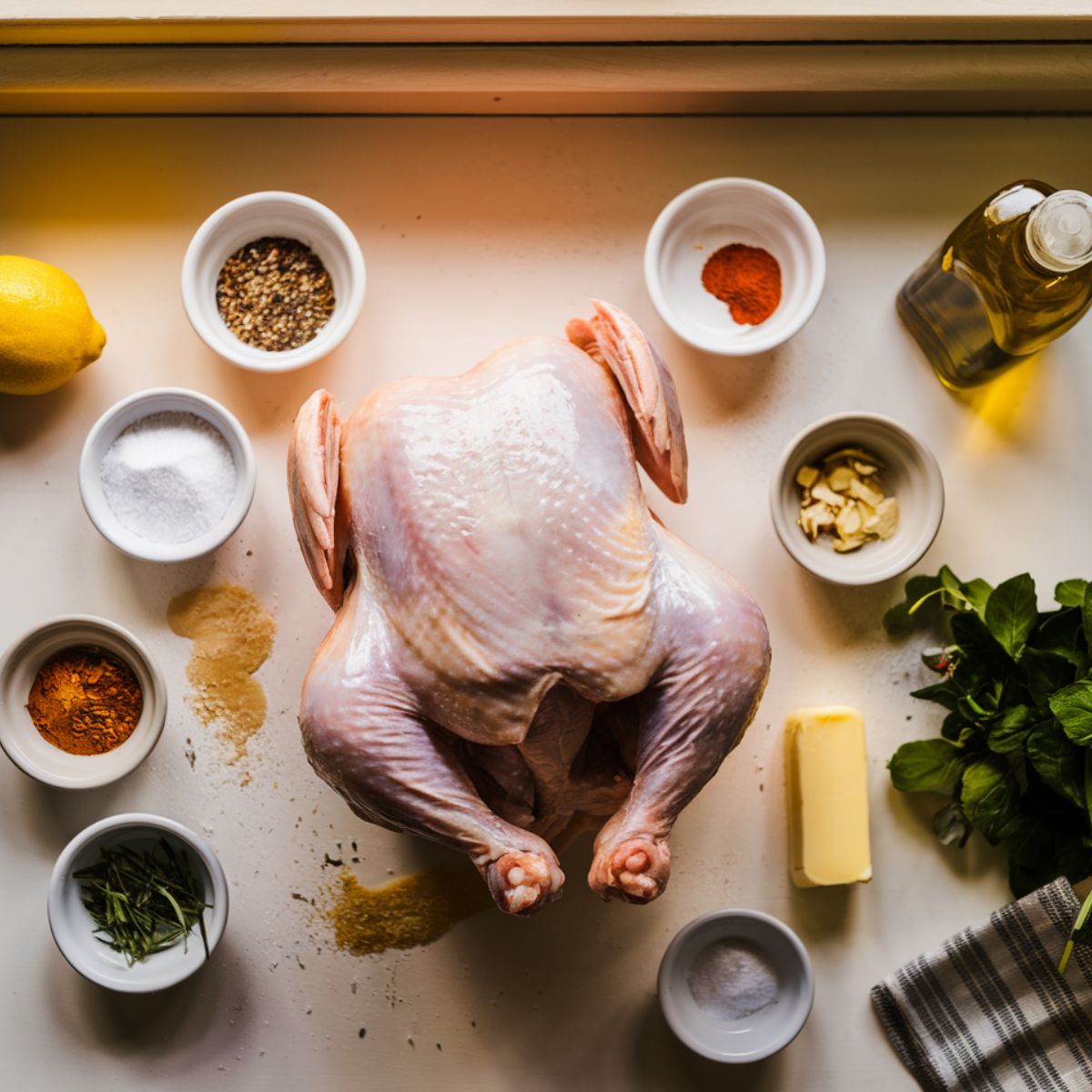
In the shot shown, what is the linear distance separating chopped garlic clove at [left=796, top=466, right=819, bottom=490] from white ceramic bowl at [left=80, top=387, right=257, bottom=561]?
0.71m

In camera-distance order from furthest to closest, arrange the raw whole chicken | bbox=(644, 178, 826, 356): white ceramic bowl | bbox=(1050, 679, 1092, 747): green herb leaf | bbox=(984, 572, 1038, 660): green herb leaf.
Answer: bbox=(644, 178, 826, 356): white ceramic bowl, bbox=(984, 572, 1038, 660): green herb leaf, bbox=(1050, 679, 1092, 747): green herb leaf, the raw whole chicken

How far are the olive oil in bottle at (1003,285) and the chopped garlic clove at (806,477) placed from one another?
0.81ft

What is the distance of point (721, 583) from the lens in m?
1.24

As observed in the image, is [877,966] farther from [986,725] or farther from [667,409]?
[667,409]

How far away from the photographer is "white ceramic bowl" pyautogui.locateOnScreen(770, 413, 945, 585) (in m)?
1.47

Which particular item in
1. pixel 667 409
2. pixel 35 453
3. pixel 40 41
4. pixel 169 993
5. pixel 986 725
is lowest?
pixel 986 725

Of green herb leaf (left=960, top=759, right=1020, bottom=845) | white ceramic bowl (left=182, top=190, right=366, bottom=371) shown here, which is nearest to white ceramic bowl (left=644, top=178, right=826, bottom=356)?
white ceramic bowl (left=182, top=190, right=366, bottom=371)

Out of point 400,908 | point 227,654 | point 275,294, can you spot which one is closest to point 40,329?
point 275,294

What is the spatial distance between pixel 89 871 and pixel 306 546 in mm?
544

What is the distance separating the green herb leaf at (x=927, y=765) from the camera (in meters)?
1.46

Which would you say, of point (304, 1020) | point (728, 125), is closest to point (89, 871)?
point (304, 1020)

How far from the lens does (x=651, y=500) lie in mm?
1533

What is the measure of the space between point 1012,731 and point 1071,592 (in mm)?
189

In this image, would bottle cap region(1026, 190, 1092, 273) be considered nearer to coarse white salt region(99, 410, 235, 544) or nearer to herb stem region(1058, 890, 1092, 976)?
herb stem region(1058, 890, 1092, 976)
